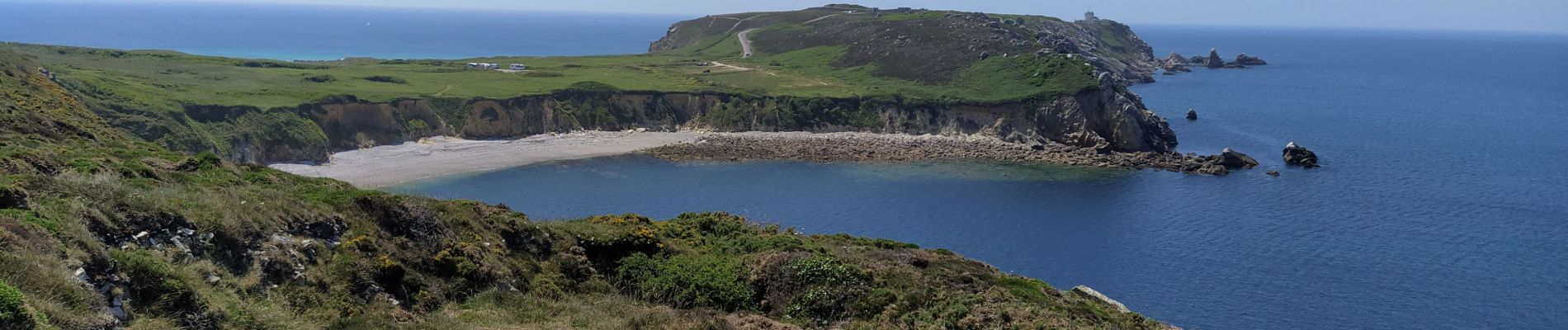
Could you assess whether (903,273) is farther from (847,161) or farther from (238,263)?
(847,161)

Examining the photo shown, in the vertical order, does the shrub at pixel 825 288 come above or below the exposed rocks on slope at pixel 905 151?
above

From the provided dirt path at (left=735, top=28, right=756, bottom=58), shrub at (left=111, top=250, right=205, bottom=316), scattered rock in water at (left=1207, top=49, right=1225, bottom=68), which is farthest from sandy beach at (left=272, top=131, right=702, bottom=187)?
scattered rock in water at (left=1207, top=49, right=1225, bottom=68)

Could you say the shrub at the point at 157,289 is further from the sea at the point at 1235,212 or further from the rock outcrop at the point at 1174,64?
the rock outcrop at the point at 1174,64

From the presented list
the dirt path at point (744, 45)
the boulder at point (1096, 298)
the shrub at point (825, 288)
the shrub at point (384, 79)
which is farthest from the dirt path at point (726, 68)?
the shrub at point (825, 288)

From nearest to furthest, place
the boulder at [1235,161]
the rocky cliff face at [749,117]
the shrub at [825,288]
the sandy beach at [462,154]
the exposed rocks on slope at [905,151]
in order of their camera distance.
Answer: the shrub at [825,288] < the sandy beach at [462,154] < the boulder at [1235,161] < the exposed rocks on slope at [905,151] < the rocky cliff face at [749,117]

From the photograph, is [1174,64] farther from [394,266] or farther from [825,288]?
[394,266]

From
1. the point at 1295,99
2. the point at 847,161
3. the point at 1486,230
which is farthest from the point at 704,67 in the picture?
the point at 1486,230

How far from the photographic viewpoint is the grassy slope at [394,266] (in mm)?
16953

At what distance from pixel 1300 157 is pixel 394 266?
7117 centimetres

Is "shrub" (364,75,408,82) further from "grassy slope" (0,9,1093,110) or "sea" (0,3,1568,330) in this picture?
"sea" (0,3,1568,330)

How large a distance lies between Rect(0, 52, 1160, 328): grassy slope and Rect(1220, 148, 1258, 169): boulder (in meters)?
50.6

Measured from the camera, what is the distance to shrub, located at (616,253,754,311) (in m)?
26.1

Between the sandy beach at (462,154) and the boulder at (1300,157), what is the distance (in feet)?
146

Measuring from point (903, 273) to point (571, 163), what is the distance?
50018 millimetres
